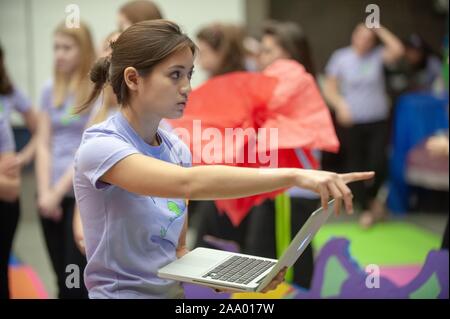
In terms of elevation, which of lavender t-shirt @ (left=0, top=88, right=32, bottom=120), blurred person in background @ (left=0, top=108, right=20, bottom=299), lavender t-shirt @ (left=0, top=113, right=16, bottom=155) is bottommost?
blurred person in background @ (left=0, top=108, right=20, bottom=299)

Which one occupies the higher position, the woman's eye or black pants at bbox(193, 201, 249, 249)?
the woman's eye

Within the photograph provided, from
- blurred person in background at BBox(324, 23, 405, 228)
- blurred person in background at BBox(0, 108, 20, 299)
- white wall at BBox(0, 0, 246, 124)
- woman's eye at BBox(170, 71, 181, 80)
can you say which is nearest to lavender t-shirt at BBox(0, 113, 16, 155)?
blurred person in background at BBox(0, 108, 20, 299)

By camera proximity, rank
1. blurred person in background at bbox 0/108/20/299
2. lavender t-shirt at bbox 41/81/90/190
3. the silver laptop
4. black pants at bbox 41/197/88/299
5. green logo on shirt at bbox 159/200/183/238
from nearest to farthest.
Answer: the silver laptop < green logo on shirt at bbox 159/200/183/238 < blurred person in background at bbox 0/108/20/299 < black pants at bbox 41/197/88/299 < lavender t-shirt at bbox 41/81/90/190

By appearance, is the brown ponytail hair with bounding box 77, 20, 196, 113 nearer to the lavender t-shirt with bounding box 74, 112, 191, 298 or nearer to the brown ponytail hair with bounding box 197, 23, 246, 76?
the lavender t-shirt with bounding box 74, 112, 191, 298

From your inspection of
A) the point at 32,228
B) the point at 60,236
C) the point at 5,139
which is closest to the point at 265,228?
the point at 60,236

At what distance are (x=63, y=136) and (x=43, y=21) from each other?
139cm

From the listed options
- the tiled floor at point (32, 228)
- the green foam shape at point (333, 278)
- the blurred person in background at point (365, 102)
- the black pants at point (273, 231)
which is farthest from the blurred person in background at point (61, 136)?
the blurred person in background at point (365, 102)

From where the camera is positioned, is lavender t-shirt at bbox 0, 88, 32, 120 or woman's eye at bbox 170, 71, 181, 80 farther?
lavender t-shirt at bbox 0, 88, 32, 120

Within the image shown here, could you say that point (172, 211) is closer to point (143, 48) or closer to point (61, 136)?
point (143, 48)

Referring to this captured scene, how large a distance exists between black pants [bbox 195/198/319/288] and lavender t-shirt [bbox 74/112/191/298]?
48.5 inches

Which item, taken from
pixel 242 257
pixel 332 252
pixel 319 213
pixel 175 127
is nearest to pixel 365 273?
pixel 332 252

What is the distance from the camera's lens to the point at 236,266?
1.61 m

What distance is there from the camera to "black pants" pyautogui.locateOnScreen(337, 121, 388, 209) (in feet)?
17.6

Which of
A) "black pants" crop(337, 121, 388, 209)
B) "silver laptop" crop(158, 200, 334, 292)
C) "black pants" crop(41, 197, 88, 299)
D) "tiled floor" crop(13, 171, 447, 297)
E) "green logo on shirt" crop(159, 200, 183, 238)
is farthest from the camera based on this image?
"black pants" crop(337, 121, 388, 209)
